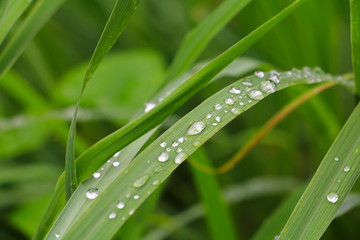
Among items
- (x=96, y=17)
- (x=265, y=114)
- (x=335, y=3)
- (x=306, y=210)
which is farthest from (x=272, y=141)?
(x=306, y=210)

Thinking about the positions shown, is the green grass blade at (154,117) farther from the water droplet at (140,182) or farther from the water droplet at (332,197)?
the water droplet at (332,197)

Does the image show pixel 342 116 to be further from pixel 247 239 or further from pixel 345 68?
pixel 247 239

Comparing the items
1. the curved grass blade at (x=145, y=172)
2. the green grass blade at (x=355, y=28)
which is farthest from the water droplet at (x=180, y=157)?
the green grass blade at (x=355, y=28)

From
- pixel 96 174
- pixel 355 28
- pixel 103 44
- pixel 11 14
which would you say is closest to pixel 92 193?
pixel 96 174

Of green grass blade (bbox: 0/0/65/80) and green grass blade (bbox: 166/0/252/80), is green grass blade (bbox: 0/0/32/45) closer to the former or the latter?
green grass blade (bbox: 0/0/65/80)

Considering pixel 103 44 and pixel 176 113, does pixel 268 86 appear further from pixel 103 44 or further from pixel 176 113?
pixel 176 113

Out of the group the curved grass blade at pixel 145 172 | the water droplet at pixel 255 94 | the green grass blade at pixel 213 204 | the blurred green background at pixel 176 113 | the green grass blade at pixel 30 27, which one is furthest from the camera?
the blurred green background at pixel 176 113

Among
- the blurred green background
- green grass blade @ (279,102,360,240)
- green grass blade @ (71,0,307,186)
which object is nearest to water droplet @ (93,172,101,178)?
green grass blade @ (71,0,307,186)
